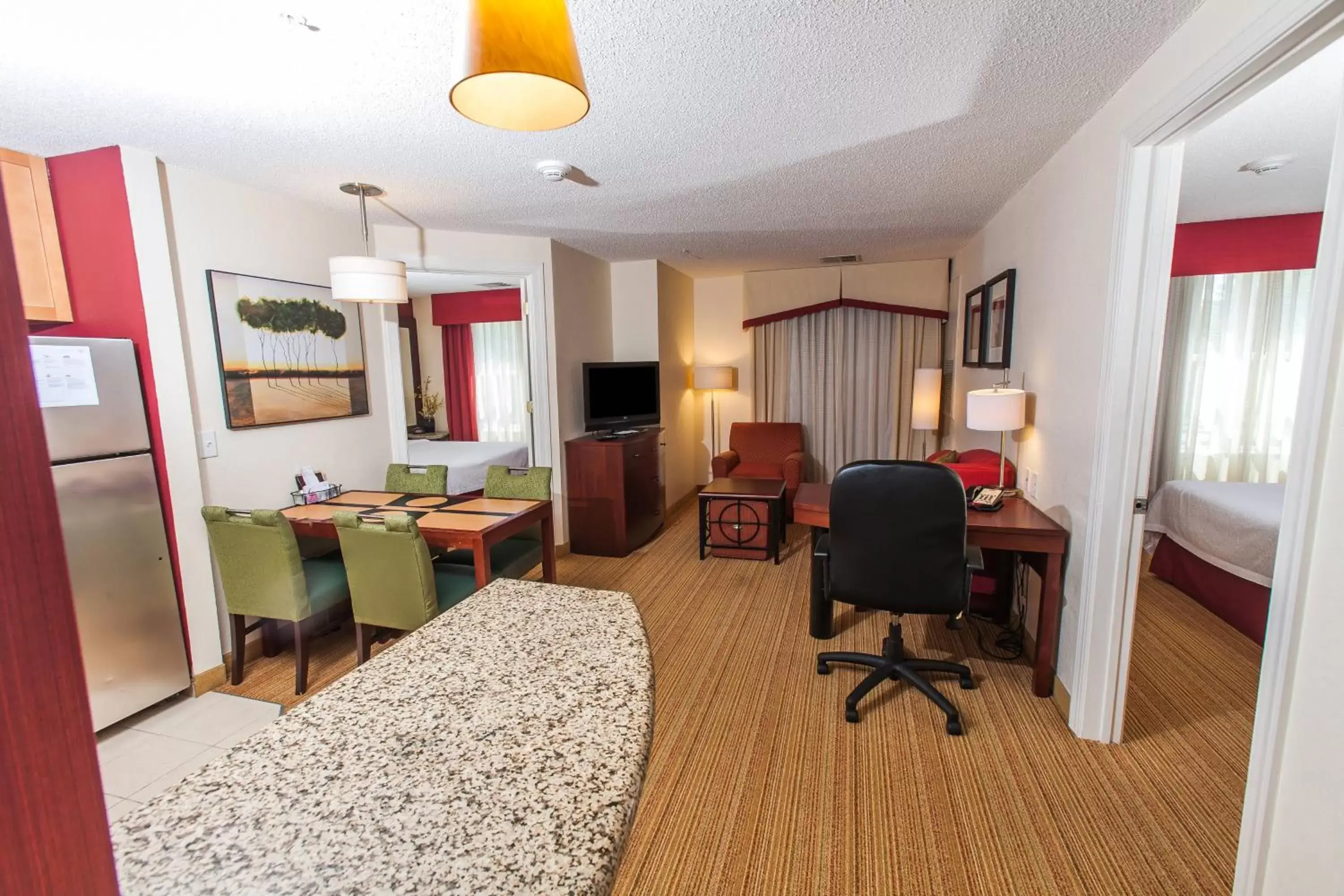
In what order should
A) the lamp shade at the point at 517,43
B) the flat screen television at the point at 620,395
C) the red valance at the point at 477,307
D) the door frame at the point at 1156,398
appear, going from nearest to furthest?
the lamp shade at the point at 517,43
the door frame at the point at 1156,398
the flat screen television at the point at 620,395
the red valance at the point at 477,307

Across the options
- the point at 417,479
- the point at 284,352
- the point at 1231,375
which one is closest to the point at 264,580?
the point at 417,479

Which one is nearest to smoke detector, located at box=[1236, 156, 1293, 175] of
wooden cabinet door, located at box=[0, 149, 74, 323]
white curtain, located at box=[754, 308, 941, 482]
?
white curtain, located at box=[754, 308, 941, 482]

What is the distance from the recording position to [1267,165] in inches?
107

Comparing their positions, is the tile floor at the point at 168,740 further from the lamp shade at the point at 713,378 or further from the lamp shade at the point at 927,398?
the lamp shade at the point at 927,398

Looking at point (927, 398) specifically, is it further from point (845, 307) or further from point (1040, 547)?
point (1040, 547)

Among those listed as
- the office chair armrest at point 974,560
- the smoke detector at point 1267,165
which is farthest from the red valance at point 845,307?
the office chair armrest at point 974,560

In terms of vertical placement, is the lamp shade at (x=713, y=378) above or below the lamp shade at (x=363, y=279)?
below

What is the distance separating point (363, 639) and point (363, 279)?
1.59 m

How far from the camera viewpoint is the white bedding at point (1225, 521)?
2736 millimetres

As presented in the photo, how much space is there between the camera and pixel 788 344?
567cm

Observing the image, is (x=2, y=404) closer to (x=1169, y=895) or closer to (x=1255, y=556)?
(x=1169, y=895)

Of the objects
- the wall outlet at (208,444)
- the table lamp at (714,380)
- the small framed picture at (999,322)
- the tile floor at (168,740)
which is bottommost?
the tile floor at (168,740)

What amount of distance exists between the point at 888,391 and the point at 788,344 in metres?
1.05

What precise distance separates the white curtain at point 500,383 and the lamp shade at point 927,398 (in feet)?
14.4
